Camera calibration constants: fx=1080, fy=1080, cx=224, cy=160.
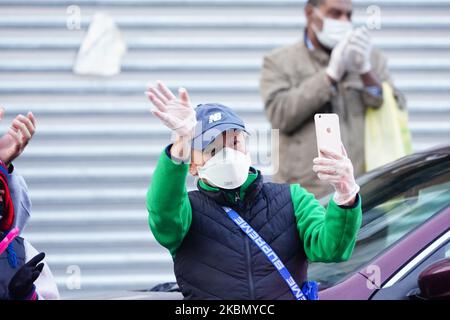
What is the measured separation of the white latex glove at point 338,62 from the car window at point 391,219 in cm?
159

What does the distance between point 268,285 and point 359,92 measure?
2.83 meters

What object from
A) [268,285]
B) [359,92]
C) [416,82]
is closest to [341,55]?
[359,92]

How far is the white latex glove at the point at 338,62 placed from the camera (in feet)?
19.5

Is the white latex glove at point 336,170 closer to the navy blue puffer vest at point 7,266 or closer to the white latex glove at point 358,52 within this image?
the navy blue puffer vest at point 7,266

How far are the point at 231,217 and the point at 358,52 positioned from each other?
2624mm

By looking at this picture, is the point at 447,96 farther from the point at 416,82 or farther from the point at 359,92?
the point at 359,92

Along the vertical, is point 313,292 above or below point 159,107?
below

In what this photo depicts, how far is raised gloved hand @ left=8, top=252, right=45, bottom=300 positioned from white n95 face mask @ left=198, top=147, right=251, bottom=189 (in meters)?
0.68

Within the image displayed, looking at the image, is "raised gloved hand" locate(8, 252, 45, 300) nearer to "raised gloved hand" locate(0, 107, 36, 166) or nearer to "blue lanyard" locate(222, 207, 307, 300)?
"raised gloved hand" locate(0, 107, 36, 166)

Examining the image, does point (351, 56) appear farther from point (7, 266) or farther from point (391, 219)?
point (7, 266)

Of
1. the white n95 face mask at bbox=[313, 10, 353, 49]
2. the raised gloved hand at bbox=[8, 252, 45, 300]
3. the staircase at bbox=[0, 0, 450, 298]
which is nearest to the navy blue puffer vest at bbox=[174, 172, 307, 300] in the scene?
the raised gloved hand at bbox=[8, 252, 45, 300]

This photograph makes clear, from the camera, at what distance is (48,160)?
784 centimetres

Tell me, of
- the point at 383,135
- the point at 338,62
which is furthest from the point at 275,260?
the point at 383,135

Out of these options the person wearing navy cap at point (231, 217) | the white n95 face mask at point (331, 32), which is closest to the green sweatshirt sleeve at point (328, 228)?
the person wearing navy cap at point (231, 217)
